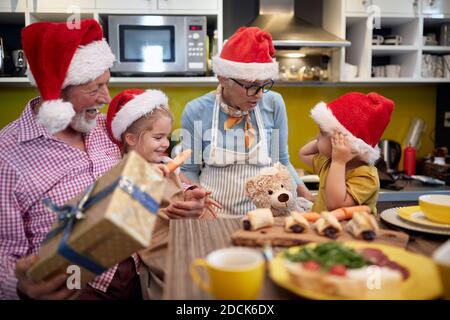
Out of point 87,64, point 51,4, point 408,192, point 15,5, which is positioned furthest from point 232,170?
point 15,5

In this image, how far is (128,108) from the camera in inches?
60.2

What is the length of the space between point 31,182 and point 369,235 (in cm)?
89

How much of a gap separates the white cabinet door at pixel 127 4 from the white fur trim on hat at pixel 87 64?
1327mm

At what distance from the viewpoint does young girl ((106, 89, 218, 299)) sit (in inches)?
51.3

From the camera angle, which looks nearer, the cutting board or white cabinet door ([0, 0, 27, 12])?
the cutting board

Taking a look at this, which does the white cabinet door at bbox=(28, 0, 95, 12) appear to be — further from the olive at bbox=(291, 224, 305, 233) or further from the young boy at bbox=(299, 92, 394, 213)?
the olive at bbox=(291, 224, 305, 233)

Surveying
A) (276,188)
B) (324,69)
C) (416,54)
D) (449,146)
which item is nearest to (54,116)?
(276,188)

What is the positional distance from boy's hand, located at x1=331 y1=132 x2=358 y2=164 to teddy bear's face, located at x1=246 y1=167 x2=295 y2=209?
228mm

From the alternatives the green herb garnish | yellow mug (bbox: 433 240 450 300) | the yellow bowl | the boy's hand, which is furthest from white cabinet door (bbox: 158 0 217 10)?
yellow mug (bbox: 433 240 450 300)

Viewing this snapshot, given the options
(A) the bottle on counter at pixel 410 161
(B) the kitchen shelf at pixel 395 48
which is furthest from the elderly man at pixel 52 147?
(A) the bottle on counter at pixel 410 161

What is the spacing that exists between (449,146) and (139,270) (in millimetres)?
2717

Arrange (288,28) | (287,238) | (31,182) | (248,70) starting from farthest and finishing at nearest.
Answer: (288,28) < (248,70) < (31,182) < (287,238)

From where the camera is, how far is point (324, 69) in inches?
117

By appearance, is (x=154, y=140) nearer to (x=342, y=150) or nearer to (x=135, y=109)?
(x=135, y=109)
